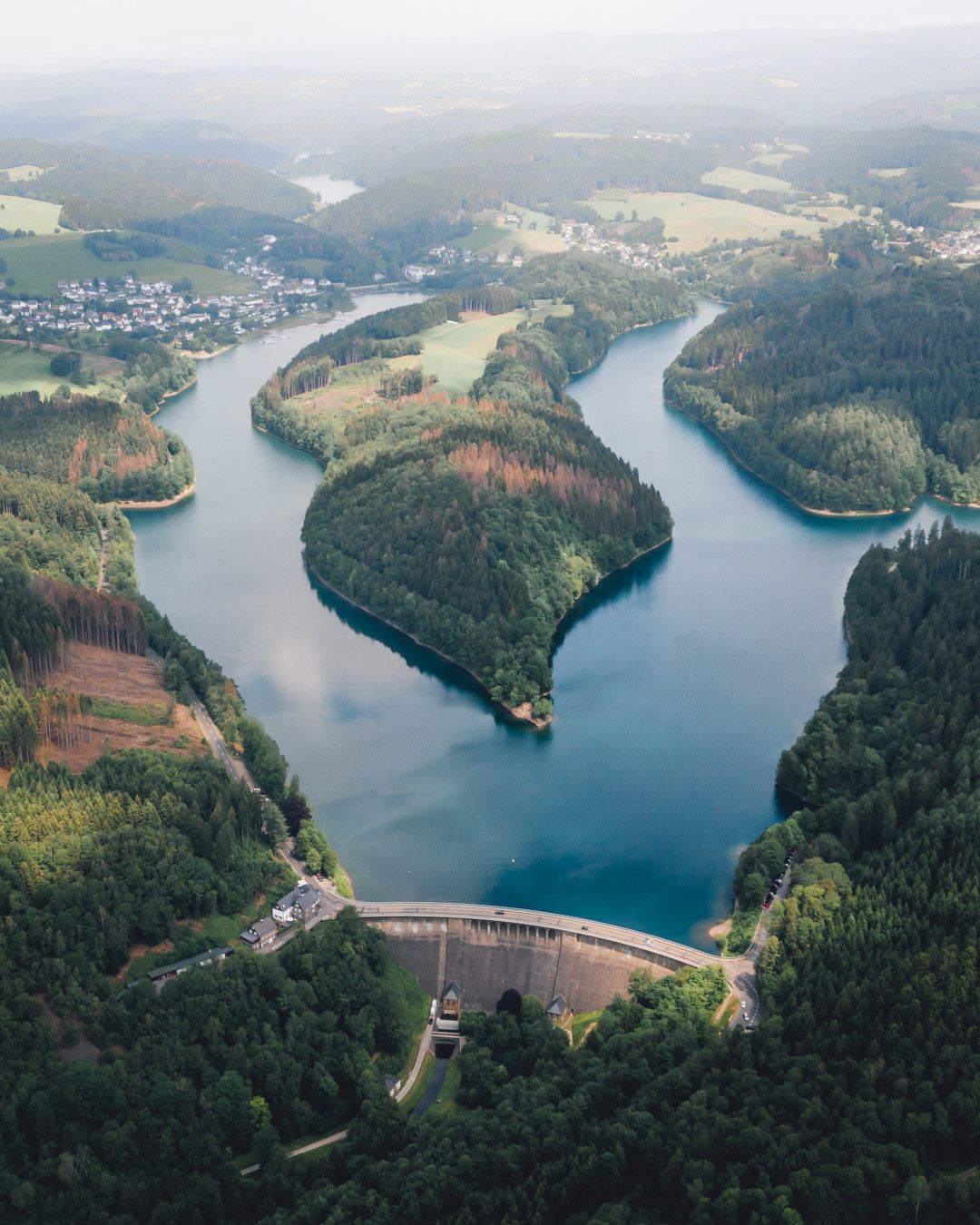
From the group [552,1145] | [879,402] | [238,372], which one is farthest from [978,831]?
[238,372]

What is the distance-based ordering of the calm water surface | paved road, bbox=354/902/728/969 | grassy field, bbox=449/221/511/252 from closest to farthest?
paved road, bbox=354/902/728/969 < the calm water surface < grassy field, bbox=449/221/511/252

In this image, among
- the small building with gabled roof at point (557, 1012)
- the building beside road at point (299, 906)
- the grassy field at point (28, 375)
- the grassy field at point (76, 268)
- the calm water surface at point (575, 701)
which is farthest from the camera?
the grassy field at point (76, 268)

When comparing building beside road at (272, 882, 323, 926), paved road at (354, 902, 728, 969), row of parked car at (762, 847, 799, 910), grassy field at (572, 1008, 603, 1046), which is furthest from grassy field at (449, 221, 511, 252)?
grassy field at (572, 1008, 603, 1046)

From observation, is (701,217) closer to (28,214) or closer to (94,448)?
(28,214)

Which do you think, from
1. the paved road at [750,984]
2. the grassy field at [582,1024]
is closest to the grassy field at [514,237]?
the paved road at [750,984]

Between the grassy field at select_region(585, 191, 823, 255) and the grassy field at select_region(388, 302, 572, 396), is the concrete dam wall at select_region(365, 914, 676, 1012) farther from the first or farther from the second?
the grassy field at select_region(585, 191, 823, 255)

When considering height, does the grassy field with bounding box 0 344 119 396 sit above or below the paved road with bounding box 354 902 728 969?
above

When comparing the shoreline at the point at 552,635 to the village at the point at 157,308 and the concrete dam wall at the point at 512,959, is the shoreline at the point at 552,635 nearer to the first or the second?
the concrete dam wall at the point at 512,959
